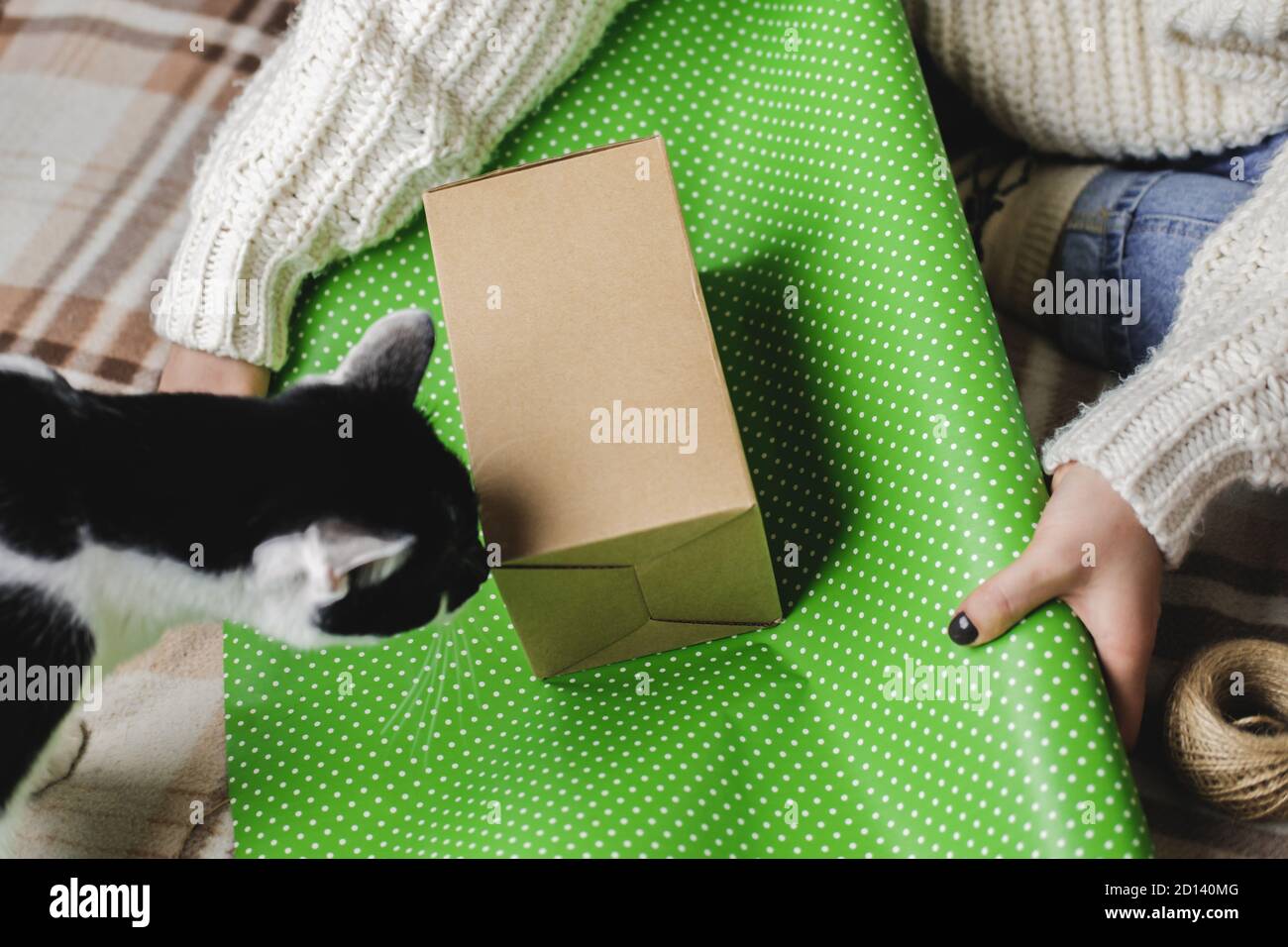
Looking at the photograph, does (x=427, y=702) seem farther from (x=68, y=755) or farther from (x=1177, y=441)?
(x=1177, y=441)

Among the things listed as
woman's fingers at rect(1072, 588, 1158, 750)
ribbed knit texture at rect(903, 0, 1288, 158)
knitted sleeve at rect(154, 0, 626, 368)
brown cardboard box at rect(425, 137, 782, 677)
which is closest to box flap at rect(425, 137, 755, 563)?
brown cardboard box at rect(425, 137, 782, 677)

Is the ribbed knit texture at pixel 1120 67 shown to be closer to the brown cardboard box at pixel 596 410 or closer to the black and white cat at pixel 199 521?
the brown cardboard box at pixel 596 410

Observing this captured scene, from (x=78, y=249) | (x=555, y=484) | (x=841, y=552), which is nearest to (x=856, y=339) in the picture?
(x=841, y=552)

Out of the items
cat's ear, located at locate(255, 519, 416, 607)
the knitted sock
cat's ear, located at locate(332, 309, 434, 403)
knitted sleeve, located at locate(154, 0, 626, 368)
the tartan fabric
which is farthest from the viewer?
the tartan fabric

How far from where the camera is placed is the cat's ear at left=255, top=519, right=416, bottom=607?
63cm

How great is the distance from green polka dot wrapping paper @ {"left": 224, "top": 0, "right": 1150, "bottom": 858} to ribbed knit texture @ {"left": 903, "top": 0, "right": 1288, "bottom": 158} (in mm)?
145

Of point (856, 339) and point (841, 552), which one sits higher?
point (856, 339)

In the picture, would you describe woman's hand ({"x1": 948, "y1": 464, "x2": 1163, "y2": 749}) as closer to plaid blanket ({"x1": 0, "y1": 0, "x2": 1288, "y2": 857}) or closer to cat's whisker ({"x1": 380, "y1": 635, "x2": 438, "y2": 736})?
plaid blanket ({"x1": 0, "y1": 0, "x2": 1288, "y2": 857})

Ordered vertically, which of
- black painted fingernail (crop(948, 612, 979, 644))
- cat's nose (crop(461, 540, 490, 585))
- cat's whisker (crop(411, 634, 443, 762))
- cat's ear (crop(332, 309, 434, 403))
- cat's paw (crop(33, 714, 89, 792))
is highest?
→ cat's ear (crop(332, 309, 434, 403))

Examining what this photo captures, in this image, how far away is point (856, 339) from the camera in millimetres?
815

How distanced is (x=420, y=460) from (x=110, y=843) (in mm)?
470

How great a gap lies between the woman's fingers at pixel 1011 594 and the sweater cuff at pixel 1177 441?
0.08 metres
